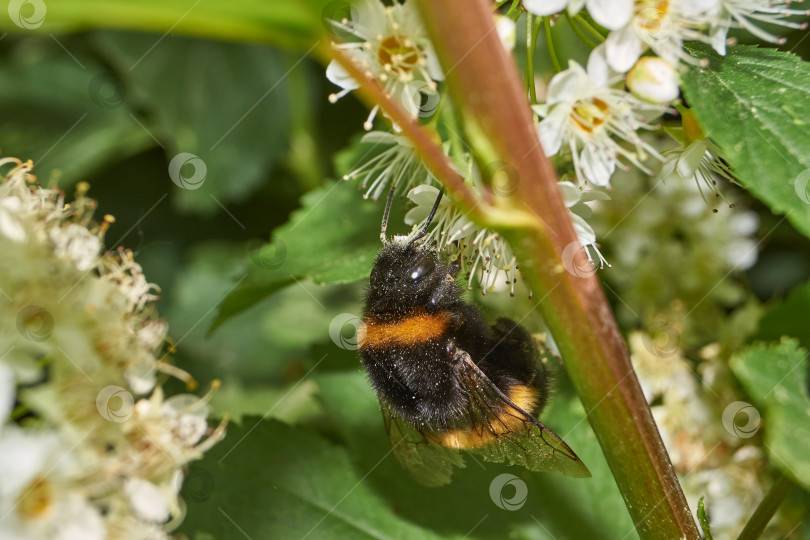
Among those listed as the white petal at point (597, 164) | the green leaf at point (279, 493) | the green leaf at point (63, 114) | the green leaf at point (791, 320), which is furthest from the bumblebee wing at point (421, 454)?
the green leaf at point (63, 114)

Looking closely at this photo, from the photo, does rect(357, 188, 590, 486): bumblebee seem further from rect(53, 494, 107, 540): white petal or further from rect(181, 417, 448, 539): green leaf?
rect(53, 494, 107, 540): white petal

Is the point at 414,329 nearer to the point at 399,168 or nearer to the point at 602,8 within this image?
the point at 399,168

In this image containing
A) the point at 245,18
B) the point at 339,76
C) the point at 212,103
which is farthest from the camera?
the point at 212,103

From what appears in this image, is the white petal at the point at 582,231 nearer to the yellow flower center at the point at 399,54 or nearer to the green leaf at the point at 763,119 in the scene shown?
the green leaf at the point at 763,119

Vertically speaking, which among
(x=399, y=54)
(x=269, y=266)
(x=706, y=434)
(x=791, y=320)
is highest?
(x=399, y=54)

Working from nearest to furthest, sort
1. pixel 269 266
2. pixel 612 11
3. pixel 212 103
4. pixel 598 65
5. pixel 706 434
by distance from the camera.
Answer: pixel 612 11, pixel 598 65, pixel 269 266, pixel 706 434, pixel 212 103

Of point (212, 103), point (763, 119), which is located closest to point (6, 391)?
point (763, 119)
